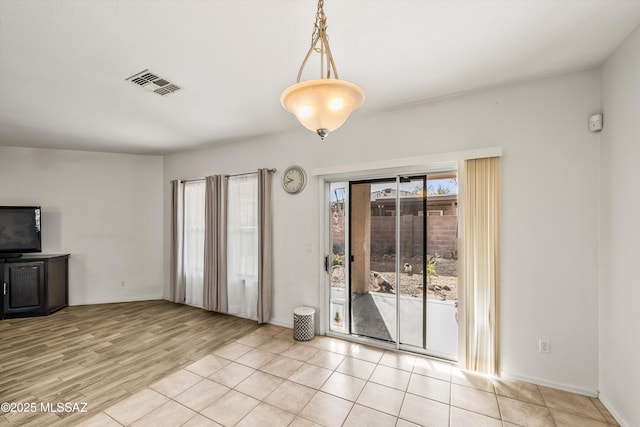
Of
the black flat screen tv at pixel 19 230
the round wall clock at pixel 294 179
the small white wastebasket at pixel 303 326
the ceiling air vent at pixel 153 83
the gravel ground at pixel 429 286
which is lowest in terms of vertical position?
the small white wastebasket at pixel 303 326

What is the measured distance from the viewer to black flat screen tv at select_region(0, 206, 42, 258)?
4.16 meters

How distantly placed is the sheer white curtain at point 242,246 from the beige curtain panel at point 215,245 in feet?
0.27

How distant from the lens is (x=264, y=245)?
3.72 metres

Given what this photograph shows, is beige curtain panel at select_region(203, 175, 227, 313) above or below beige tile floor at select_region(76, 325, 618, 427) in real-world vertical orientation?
above

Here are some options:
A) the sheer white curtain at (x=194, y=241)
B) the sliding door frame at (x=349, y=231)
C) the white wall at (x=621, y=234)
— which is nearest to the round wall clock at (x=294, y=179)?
the sliding door frame at (x=349, y=231)

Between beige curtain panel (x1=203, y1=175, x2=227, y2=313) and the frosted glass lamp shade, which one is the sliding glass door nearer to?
beige curtain panel (x1=203, y1=175, x2=227, y2=313)

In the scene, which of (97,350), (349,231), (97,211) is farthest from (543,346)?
(97,211)

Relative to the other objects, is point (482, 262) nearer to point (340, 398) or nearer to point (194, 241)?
point (340, 398)

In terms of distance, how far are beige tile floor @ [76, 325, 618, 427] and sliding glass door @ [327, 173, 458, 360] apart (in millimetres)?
379

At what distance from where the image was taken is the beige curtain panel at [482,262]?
244cm

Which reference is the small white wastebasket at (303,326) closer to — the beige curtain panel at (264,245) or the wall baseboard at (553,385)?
the beige curtain panel at (264,245)

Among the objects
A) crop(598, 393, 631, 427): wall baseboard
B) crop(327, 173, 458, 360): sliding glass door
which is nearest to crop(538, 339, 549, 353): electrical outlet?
crop(598, 393, 631, 427): wall baseboard

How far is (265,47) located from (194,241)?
3655 millimetres

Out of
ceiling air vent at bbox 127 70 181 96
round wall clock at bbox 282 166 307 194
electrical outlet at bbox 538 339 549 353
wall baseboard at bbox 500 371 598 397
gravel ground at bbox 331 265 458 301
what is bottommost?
wall baseboard at bbox 500 371 598 397
